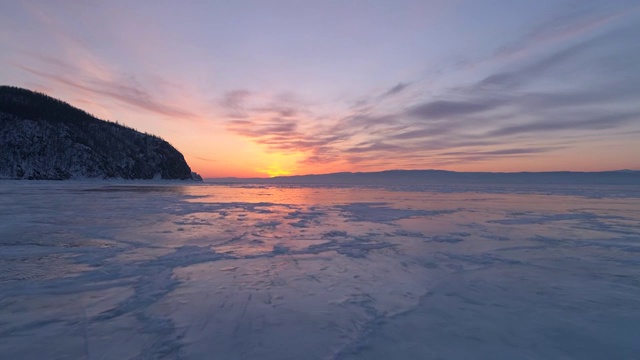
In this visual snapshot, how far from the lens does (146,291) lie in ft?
13.0

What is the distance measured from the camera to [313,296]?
396cm

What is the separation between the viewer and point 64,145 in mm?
62500

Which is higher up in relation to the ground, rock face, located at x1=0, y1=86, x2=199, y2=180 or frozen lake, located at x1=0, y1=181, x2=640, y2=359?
rock face, located at x1=0, y1=86, x2=199, y2=180

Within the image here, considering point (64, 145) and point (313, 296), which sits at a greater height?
point (64, 145)

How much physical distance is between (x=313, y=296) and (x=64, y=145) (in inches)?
3091

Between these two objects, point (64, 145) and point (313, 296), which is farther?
point (64, 145)

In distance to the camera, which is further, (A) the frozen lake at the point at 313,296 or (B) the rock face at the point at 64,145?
(B) the rock face at the point at 64,145

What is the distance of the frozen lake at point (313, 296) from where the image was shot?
8.93ft

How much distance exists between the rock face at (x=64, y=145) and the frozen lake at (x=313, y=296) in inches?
2667

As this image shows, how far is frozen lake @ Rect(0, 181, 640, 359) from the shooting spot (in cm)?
272

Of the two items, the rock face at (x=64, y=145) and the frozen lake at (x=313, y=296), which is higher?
the rock face at (x=64, y=145)

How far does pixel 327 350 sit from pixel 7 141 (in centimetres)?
7919

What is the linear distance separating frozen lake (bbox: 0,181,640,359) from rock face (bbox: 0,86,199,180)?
6774 centimetres

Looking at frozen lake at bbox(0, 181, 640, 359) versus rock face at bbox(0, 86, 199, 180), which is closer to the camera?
frozen lake at bbox(0, 181, 640, 359)
